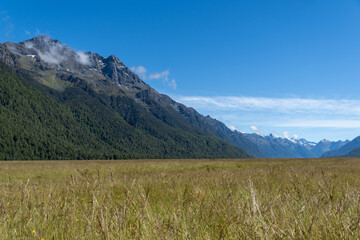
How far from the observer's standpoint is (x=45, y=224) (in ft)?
9.02

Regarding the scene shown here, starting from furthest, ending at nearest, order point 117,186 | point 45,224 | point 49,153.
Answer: point 49,153 < point 117,186 < point 45,224

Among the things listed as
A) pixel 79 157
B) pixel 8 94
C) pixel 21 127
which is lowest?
pixel 79 157

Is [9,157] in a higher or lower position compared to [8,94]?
lower

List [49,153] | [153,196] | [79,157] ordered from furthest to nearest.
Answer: [79,157], [49,153], [153,196]

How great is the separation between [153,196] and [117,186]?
2.29 meters

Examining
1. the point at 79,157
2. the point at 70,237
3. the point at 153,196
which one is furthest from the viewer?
the point at 79,157

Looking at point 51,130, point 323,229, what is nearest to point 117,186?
point 323,229

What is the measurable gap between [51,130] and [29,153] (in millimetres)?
74814

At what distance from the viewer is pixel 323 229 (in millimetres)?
1804

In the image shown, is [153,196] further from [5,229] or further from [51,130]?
[51,130]

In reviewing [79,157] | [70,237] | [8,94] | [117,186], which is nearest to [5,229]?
[70,237]

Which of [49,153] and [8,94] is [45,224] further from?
[8,94]

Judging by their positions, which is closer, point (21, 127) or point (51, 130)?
point (21, 127)

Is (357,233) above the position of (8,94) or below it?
below
